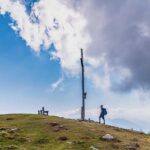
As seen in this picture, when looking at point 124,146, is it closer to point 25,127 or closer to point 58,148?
point 58,148

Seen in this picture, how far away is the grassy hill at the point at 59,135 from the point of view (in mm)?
48906

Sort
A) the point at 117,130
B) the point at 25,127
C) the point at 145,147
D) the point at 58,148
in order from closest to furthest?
the point at 58,148 → the point at 145,147 → the point at 25,127 → the point at 117,130

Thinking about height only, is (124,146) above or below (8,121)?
below

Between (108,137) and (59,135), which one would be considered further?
(59,135)

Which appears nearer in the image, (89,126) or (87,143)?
(87,143)

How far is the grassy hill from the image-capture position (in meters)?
48.9

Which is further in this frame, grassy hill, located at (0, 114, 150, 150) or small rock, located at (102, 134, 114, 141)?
small rock, located at (102, 134, 114, 141)

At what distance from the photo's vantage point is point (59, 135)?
172 feet

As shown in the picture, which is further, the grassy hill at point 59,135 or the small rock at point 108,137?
the small rock at point 108,137

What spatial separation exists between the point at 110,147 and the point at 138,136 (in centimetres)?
1033

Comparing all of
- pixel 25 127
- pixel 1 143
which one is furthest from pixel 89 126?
pixel 1 143

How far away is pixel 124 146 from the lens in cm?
5003

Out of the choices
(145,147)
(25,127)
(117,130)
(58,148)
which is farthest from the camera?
(117,130)

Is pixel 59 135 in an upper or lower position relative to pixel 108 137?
upper
